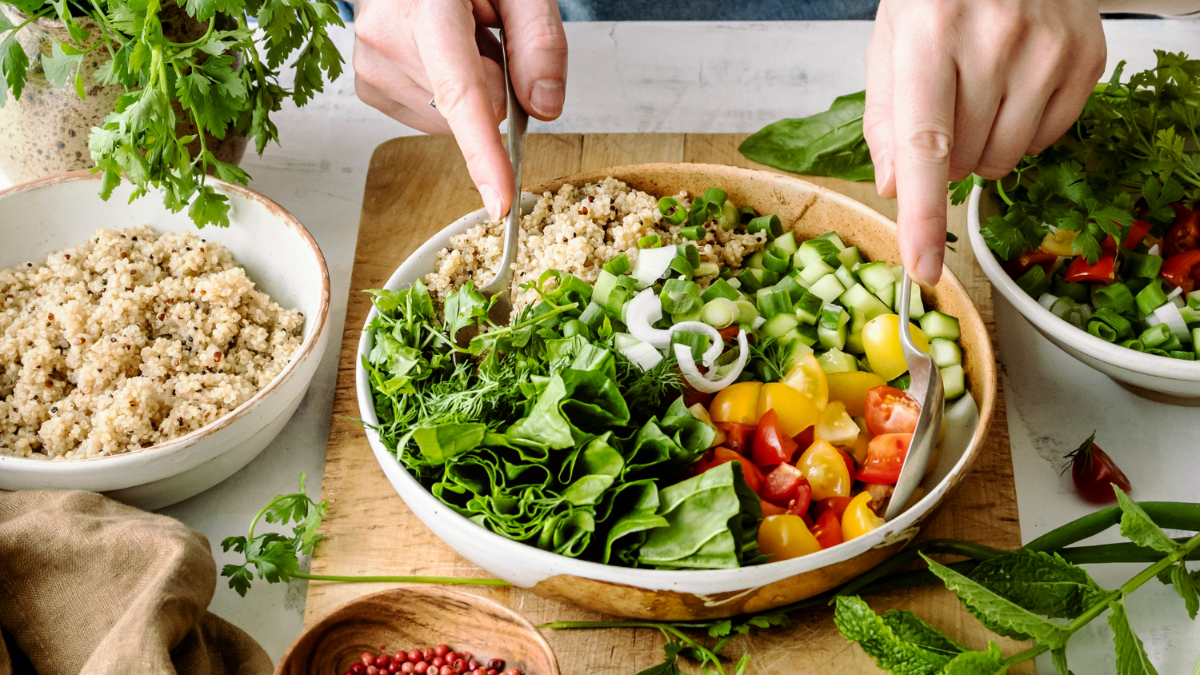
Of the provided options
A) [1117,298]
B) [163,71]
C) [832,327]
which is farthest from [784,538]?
[163,71]

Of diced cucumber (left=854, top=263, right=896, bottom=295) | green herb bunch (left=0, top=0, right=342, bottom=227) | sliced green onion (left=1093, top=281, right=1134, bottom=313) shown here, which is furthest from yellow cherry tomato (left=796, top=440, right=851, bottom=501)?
green herb bunch (left=0, top=0, right=342, bottom=227)

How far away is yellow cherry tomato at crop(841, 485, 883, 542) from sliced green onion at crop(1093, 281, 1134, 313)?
575 millimetres

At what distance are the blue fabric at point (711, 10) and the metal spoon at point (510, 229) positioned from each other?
0.82 m

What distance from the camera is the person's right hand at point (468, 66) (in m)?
1.46

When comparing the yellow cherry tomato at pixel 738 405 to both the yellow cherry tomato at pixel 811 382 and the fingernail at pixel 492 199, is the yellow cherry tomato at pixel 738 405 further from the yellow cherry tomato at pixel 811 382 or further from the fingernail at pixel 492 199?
the fingernail at pixel 492 199

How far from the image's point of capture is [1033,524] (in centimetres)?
150

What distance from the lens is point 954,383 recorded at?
147cm

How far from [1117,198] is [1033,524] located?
0.54m

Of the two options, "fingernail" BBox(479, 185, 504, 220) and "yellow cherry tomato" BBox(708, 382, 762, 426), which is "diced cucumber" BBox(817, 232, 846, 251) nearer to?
"yellow cherry tomato" BBox(708, 382, 762, 426)

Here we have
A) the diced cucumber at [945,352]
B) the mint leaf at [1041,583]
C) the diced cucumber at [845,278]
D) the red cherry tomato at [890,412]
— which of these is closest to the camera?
the mint leaf at [1041,583]

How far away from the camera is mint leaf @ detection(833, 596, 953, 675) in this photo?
43.6 inches

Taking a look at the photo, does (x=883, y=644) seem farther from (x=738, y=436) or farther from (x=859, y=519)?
(x=738, y=436)

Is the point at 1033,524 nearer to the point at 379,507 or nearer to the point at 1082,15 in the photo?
the point at 1082,15

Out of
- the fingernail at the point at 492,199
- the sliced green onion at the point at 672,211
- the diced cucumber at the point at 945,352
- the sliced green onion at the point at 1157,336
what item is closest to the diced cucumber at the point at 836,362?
the diced cucumber at the point at 945,352
